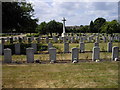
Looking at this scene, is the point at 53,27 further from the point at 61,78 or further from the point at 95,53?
the point at 61,78

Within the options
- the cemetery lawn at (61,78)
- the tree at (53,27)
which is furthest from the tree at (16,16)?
the tree at (53,27)

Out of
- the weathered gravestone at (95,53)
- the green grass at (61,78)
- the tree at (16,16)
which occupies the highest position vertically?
the tree at (16,16)

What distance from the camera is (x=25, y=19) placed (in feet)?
67.7

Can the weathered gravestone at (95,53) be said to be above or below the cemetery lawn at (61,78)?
above

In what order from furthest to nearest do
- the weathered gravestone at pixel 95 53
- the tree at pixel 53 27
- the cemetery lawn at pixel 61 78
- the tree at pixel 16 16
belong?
the tree at pixel 53 27 < the tree at pixel 16 16 < the weathered gravestone at pixel 95 53 < the cemetery lawn at pixel 61 78

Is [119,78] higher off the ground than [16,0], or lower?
lower

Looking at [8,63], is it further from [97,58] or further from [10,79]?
[97,58]

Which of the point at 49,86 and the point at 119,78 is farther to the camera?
the point at 119,78

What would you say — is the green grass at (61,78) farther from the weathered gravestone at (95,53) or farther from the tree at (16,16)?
the tree at (16,16)

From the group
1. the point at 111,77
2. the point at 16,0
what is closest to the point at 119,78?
the point at 111,77

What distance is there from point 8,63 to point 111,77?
644cm

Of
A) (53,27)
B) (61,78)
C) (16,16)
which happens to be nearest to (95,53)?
(61,78)

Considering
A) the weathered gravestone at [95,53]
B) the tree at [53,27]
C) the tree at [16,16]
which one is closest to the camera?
the weathered gravestone at [95,53]

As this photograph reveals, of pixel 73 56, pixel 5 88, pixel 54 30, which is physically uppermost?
pixel 54 30
